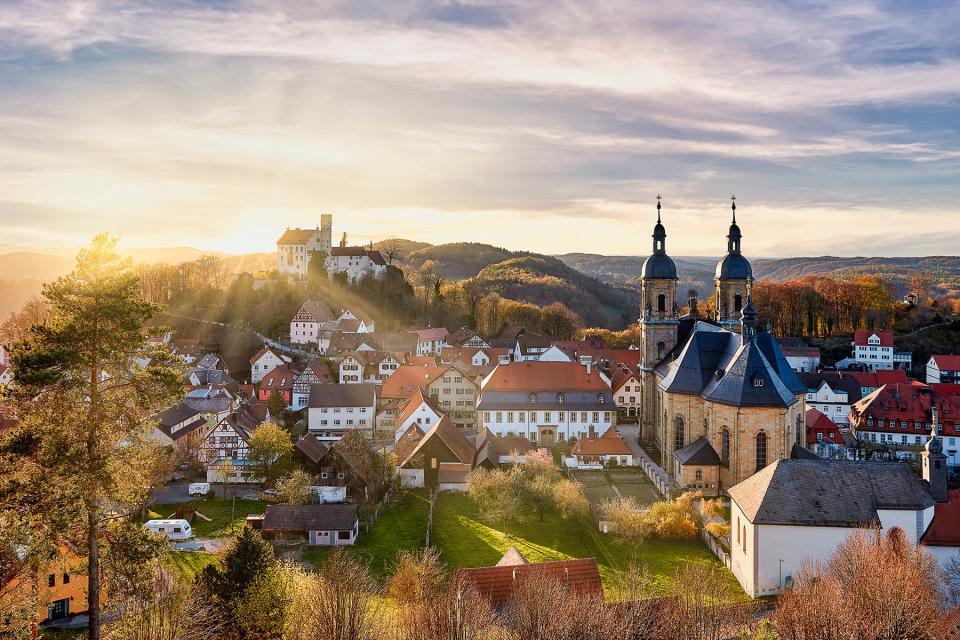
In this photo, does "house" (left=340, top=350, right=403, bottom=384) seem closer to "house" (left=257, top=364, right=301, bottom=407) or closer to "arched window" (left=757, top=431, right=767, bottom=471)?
"house" (left=257, top=364, right=301, bottom=407)

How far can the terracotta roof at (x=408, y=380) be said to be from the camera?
60.9 m

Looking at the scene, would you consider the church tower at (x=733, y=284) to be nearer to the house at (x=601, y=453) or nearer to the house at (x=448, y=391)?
the house at (x=601, y=453)

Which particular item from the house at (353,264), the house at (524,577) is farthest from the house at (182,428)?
the house at (353,264)

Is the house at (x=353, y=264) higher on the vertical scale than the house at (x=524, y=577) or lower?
higher

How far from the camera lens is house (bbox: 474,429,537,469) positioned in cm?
4444

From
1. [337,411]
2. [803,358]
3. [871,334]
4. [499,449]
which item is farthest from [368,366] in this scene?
[871,334]

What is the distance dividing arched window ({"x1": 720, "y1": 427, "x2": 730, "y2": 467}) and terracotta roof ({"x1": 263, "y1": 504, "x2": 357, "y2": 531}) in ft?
71.1

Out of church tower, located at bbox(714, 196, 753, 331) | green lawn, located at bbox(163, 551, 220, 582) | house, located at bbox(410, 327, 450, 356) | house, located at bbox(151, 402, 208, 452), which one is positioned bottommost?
green lawn, located at bbox(163, 551, 220, 582)

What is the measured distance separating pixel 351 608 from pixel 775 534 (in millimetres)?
19048

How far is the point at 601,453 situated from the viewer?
4806 centimetres

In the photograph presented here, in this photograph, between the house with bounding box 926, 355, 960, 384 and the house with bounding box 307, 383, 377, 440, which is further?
the house with bounding box 926, 355, 960, 384

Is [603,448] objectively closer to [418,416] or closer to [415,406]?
[418,416]

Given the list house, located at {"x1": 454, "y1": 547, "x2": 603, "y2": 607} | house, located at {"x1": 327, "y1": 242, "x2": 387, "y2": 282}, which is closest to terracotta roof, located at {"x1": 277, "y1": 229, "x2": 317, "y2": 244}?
house, located at {"x1": 327, "y1": 242, "x2": 387, "y2": 282}

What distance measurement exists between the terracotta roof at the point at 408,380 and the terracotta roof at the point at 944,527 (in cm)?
3922
